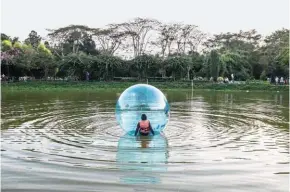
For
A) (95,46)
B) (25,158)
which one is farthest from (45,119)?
(95,46)

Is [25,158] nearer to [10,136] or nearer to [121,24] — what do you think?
[10,136]

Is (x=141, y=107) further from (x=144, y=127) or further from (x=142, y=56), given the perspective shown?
(x=142, y=56)

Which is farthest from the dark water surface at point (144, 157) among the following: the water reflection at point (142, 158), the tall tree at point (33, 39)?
the tall tree at point (33, 39)

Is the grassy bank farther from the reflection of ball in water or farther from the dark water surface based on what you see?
the reflection of ball in water

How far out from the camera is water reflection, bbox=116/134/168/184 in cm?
762

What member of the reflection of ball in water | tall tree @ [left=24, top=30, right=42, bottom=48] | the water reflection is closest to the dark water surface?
the water reflection

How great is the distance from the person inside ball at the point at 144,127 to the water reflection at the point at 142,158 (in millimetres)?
163

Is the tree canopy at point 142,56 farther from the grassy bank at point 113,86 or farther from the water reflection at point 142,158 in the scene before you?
the water reflection at point 142,158

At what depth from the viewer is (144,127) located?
11383 mm

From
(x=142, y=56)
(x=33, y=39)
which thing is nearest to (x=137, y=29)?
(x=142, y=56)

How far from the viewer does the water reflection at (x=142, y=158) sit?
7.62 m

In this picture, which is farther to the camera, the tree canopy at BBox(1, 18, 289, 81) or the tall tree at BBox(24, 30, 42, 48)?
the tall tree at BBox(24, 30, 42, 48)

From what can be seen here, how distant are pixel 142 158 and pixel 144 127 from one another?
231 centimetres

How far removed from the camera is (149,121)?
11.5 meters
